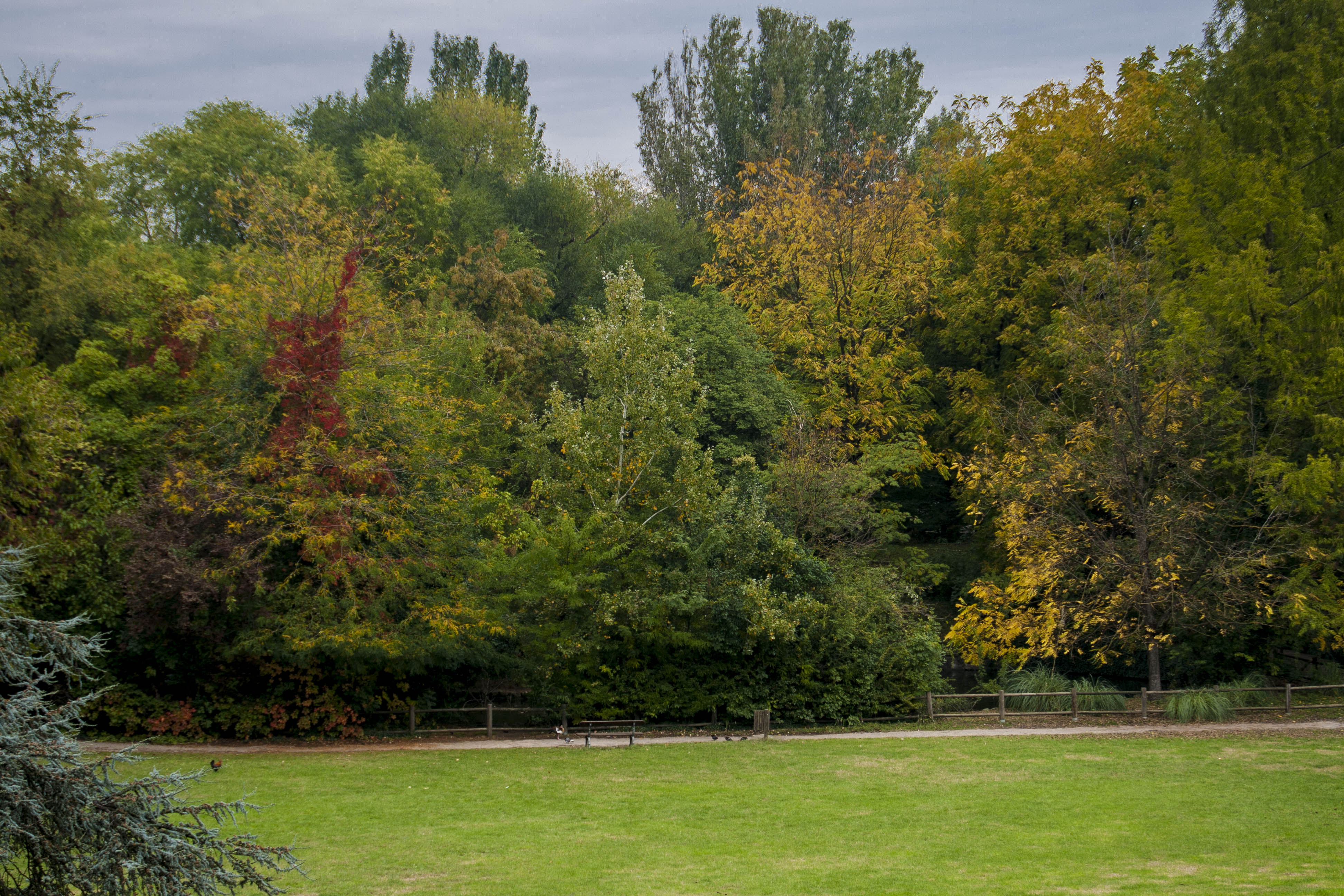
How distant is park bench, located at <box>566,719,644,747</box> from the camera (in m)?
22.8

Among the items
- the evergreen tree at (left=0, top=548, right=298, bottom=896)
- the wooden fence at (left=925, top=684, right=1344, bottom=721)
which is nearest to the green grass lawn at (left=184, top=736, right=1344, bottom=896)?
the wooden fence at (left=925, top=684, right=1344, bottom=721)

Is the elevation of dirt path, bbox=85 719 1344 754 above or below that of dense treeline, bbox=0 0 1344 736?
below

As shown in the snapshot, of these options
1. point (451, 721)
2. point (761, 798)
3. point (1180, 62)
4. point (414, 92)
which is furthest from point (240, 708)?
point (414, 92)

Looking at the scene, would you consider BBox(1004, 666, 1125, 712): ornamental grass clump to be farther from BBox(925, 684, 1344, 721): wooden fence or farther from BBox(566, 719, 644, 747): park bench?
BBox(566, 719, 644, 747): park bench

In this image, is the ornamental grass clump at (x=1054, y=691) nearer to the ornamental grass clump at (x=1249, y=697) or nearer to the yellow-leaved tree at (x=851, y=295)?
Answer: the ornamental grass clump at (x=1249, y=697)

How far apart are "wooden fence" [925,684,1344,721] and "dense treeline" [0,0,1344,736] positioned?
3.35ft

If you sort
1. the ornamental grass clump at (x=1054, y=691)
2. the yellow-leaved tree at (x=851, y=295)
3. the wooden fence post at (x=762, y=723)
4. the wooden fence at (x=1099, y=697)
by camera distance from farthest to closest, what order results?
the yellow-leaved tree at (x=851, y=295) < the ornamental grass clump at (x=1054, y=691) < the wooden fence at (x=1099, y=697) < the wooden fence post at (x=762, y=723)

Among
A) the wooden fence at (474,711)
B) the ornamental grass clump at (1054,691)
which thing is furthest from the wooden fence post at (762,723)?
the ornamental grass clump at (1054,691)

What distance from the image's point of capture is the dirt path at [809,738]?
2075 centimetres

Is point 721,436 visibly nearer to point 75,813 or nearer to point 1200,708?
point 1200,708

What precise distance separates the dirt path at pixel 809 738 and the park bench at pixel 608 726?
1.06 ft

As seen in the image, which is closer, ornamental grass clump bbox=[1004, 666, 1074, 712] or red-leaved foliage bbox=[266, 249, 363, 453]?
red-leaved foliage bbox=[266, 249, 363, 453]

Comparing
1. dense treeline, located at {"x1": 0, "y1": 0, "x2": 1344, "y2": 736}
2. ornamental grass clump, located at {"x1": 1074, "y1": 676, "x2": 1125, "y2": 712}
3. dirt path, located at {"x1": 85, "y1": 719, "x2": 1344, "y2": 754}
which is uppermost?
dense treeline, located at {"x1": 0, "y1": 0, "x2": 1344, "y2": 736}

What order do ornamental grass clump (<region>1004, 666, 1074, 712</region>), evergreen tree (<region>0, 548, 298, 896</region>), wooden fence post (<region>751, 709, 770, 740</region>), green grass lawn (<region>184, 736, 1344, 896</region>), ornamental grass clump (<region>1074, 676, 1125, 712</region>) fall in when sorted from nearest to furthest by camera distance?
evergreen tree (<region>0, 548, 298, 896</region>), green grass lawn (<region>184, 736, 1344, 896</region>), wooden fence post (<region>751, 709, 770, 740</region>), ornamental grass clump (<region>1074, 676, 1125, 712</region>), ornamental grass clump (<region>1004, 666, 1074, 712</region>)
